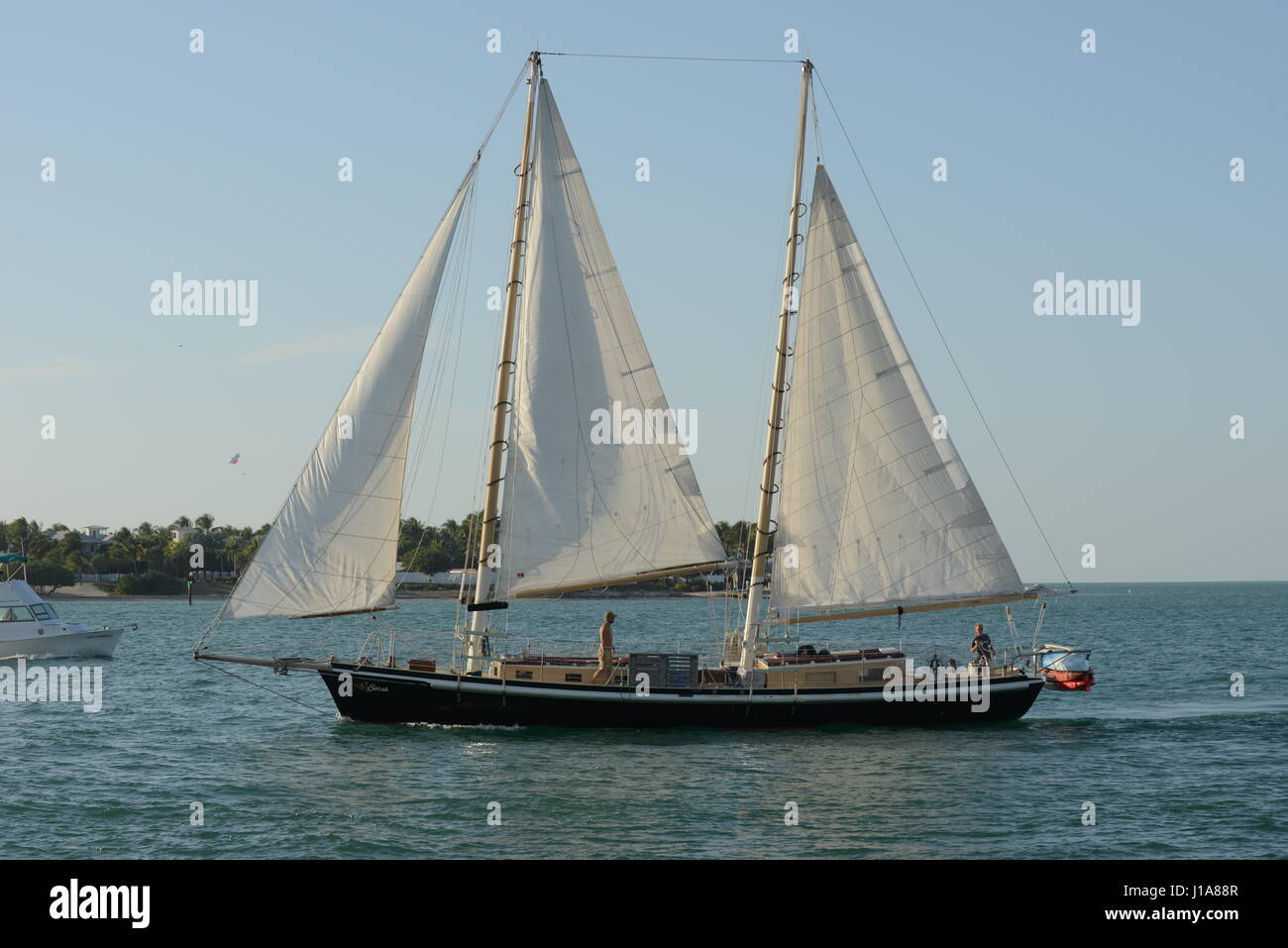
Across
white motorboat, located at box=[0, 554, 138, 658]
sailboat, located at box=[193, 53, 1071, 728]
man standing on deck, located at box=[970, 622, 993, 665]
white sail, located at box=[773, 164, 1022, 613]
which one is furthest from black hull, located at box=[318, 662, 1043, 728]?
white motorboat, located at box=[0, 554, 138, 658]

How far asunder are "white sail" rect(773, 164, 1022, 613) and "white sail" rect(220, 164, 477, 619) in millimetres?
11177

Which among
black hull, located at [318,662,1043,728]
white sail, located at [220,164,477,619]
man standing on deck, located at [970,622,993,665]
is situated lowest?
black hull, located at [318,662,1043,728]

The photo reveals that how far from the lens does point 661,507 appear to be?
125 ft

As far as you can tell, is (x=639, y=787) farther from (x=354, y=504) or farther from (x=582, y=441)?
(x=354, y=504)

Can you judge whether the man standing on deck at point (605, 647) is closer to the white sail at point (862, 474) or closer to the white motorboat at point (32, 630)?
the white sail at point (862, 474)

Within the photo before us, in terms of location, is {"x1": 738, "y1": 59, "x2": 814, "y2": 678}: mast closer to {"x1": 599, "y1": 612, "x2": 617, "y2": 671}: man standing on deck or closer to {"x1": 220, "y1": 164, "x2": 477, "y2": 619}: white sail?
{"x1": 599, "y1": 612, "x2": 617, "y2": 671}: man standing on deck

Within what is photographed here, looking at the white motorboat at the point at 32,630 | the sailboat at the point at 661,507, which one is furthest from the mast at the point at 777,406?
the white motorboat at the point at 32,630

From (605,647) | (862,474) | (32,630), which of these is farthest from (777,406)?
(32,630)

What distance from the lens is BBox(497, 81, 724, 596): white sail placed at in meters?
37.9
